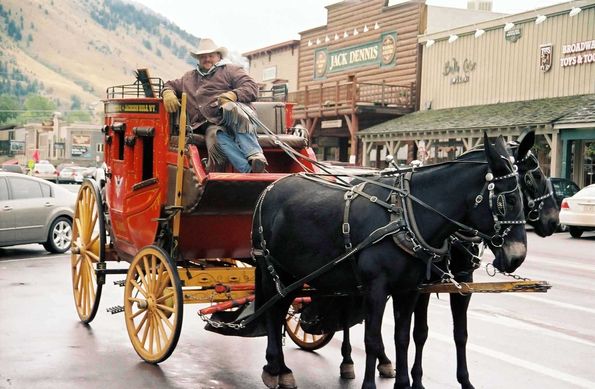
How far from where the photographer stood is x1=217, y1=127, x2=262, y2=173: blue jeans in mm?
7566

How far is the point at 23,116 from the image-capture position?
17125 centimetres

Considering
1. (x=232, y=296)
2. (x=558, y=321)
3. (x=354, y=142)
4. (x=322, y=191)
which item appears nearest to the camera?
(x=322, y=191)

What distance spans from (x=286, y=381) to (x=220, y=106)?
8.64ft

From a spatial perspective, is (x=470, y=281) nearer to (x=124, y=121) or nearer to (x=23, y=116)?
(x=124, y=121)

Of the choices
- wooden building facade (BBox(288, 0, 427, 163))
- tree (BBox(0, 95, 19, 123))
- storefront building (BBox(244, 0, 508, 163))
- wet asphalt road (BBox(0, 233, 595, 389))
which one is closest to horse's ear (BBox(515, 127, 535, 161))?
wet asphalt road (BBox(0, 233, 595, 389))

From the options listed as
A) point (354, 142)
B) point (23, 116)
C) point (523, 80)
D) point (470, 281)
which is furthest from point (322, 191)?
point (23, 116)

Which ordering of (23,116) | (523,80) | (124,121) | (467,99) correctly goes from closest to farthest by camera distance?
(124,121) < (523,80) < (467,99) < (23,116)

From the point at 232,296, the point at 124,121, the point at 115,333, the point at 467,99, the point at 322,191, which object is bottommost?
the point at 115,333

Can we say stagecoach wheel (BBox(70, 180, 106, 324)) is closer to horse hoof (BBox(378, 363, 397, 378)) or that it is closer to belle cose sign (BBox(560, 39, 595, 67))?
horse hoof (BBox(378, 363, 397, 378))

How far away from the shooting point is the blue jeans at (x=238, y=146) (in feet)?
24.8

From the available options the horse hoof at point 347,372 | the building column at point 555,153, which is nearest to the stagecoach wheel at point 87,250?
the horse hoof at point 347,372

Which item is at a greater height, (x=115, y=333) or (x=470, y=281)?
(x=470, y=281)

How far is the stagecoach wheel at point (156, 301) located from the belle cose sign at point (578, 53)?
78.0ft

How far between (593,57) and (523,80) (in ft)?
11.6
